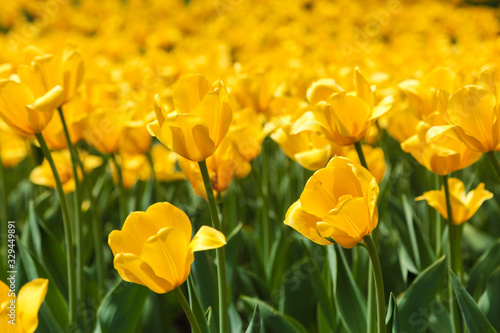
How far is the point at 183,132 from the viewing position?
0.94m

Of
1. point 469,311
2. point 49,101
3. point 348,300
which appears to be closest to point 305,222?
point 469,311

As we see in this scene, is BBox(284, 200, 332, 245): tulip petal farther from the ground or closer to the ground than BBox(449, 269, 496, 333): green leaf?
farther from the ground

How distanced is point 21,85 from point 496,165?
96cm

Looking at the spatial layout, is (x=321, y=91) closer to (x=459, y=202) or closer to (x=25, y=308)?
(x=459, y=202)

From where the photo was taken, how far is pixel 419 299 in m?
1.23

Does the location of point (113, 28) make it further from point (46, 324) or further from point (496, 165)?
point (496, 165)

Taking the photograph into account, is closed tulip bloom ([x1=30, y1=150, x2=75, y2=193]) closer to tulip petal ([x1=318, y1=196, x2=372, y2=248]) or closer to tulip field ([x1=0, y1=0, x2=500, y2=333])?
tulip field ([x1=0, y1=0, x2=500, y2=333])

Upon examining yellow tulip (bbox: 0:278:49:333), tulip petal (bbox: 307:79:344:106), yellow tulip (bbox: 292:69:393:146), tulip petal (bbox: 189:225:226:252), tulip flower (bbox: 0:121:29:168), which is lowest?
tulip flower (bbox: 0:121:29:168)

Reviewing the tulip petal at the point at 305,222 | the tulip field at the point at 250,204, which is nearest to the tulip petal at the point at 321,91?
the tulip field at the point at 250,204

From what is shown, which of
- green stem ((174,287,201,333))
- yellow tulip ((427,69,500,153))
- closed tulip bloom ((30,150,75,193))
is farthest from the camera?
closed tulip bloom ((30,150,75,193))

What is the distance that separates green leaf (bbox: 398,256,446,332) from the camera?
3.99 feet

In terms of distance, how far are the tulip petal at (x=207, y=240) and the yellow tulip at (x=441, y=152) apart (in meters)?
0.49

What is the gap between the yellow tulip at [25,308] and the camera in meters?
A: 0.76

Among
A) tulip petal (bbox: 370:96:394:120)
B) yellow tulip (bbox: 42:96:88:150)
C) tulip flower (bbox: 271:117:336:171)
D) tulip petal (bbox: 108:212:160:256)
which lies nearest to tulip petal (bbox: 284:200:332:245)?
tulip petal (bbox: 108:212:160:256)
